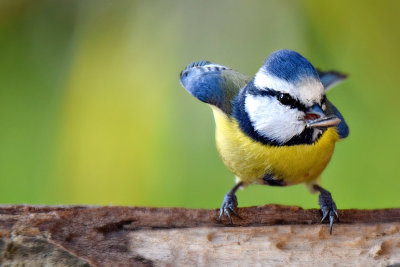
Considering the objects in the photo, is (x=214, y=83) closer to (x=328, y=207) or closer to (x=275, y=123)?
(x=275, y=123)

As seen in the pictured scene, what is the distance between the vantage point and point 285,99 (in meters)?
1.12

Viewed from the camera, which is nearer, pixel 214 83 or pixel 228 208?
pixel 228 208

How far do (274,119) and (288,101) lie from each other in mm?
60

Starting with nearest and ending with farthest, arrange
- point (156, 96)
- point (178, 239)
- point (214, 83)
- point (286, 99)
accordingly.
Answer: point (178, 239) → point (286, 99) → point (214, 83) → point (156, 96)

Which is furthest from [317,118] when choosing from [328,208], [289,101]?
[328,208]

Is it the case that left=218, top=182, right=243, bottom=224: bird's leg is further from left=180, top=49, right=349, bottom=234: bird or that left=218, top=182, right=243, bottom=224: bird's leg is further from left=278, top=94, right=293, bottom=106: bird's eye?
left=278, top=94, right=293, bottom=106: bird's eye

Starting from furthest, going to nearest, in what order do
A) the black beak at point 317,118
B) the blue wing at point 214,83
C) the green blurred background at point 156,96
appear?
the green blurred background at point 156,96
the blue wing at point 214,83
the black beak at point 317,118

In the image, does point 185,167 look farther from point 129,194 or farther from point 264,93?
point 264,93

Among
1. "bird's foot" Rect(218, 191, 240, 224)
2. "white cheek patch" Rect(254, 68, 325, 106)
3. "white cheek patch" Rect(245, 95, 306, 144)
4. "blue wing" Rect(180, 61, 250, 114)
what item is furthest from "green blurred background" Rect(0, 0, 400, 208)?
"white cheek patch" Rect(254, 68, 325, 106)

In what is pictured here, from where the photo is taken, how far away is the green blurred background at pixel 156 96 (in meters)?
1.51

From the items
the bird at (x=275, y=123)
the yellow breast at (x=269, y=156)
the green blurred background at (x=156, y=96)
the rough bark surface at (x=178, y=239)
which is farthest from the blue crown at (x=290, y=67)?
the green blurred background at (x=156, y=96)

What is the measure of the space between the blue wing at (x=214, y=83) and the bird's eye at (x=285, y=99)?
0.19 meters

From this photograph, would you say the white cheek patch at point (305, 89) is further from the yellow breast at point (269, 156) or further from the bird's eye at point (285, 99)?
the yellow breast at point (269, 156)

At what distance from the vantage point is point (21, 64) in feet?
5.20
